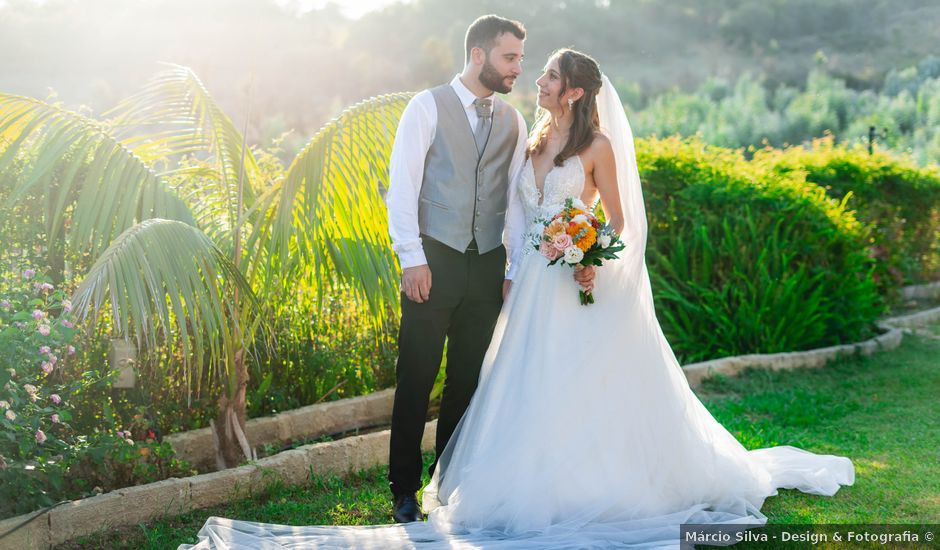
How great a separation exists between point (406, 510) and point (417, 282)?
99 centimetres

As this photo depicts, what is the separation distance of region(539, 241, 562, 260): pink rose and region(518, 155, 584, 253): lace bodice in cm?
13

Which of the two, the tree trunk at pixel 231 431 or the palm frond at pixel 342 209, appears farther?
the tree trunk at pixel 231 431

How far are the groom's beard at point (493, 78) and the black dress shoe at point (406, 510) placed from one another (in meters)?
1.81

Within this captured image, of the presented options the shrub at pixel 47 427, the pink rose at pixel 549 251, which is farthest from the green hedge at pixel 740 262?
the shrub at pixel 47 427

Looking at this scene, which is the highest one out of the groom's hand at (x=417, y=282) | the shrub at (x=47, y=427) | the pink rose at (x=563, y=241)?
the pink rose at (x=563, y=241)

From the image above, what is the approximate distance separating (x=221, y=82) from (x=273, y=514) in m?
20.8

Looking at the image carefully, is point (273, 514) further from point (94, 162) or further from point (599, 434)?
point (94, 162)

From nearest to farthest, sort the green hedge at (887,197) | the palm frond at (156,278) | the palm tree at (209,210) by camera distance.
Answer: the palm frond at (156,278)
the palm tree at (209,210)
the green hedge at (887,197)

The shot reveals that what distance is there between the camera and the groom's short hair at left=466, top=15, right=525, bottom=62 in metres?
3.94

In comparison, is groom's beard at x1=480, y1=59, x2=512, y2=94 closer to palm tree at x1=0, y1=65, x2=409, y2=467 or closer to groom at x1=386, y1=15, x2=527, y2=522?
groom at x1=386, y1=15, x2=527, y2=522

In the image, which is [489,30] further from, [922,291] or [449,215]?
[922,291]

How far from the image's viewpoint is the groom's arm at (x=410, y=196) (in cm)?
384

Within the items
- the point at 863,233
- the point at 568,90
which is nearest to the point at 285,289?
the point at 568,90

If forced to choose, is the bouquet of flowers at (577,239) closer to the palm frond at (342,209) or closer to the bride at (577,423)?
the bride at (577,423)
